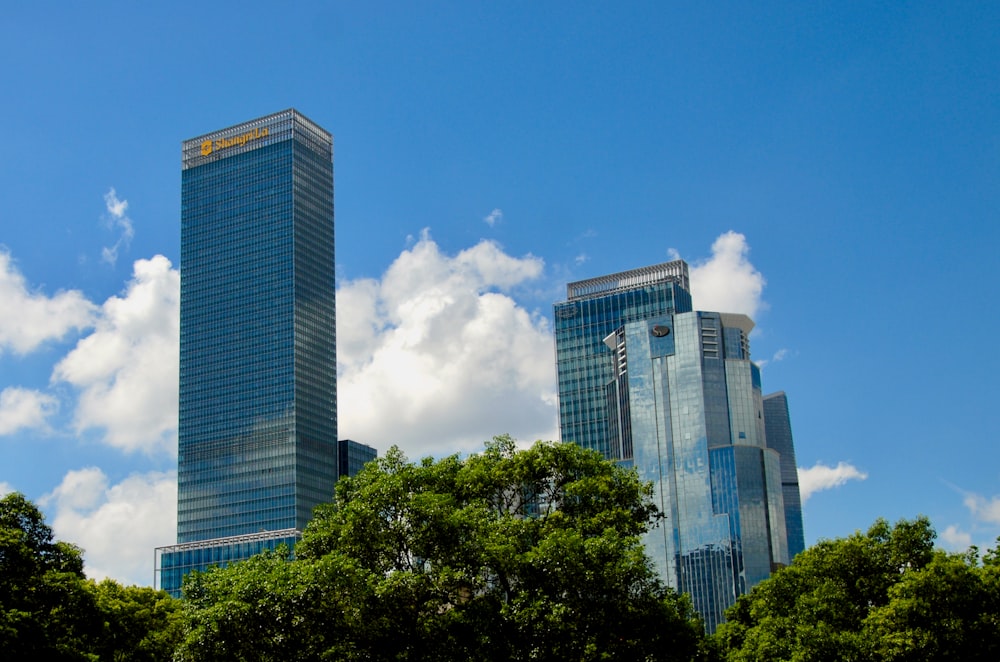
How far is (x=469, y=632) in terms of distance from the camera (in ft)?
124

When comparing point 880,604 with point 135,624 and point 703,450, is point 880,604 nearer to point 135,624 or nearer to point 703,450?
point 135,624

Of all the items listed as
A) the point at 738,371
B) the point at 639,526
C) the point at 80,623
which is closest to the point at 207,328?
the point at 738,371

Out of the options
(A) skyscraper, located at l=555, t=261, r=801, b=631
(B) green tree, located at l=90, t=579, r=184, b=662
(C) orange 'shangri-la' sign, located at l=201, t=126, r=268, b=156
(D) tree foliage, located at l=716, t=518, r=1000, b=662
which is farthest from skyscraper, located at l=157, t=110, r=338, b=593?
(D) tree foliage, located at l=716, t=518, r=1000, b=662

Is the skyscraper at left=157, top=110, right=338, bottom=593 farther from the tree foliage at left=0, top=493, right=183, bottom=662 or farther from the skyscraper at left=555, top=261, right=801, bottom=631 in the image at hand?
the tree foliage at left=0, top=493, right=183, bottom=662

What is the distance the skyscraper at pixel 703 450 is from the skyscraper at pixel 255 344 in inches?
1924

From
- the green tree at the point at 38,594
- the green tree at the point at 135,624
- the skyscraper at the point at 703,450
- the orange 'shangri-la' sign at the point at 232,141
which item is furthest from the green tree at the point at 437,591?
the orange 'shangri-la' sign at the point at 232,141

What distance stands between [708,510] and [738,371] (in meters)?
18.4

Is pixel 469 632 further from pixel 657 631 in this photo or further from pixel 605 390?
pixel 605 390

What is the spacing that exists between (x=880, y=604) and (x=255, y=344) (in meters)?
144

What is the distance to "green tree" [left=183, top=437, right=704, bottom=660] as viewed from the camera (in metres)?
36.8

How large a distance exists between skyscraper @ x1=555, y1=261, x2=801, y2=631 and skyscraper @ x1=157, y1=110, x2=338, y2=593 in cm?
4886

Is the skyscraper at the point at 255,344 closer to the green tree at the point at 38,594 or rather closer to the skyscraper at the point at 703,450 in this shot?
the skyscraper at the point at 703,450

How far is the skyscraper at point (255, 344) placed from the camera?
17888 centimetres

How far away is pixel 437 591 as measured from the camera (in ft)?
125
